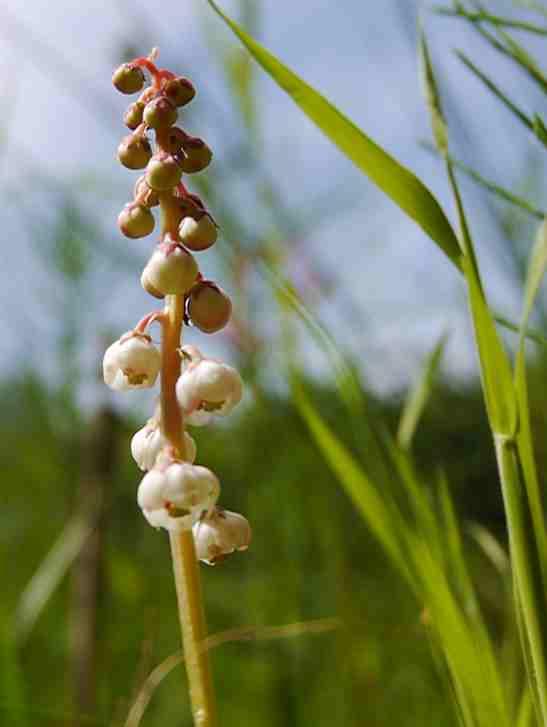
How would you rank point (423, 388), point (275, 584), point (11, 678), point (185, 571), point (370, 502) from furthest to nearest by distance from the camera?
point (275, 584)
point (11, 678)
point (423, 388)
point (370, 502)
point (185, 571)

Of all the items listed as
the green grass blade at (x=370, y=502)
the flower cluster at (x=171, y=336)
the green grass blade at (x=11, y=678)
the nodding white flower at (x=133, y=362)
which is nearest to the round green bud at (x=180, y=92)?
the flower cluster at (x=171, y=336)

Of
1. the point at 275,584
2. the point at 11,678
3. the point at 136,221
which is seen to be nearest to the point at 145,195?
the point at 136,221

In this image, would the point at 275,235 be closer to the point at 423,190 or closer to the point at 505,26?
the point at 505,26

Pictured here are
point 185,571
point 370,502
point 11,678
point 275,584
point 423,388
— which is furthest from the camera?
point 275,584

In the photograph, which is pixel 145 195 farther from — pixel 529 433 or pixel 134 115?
pixel 529 433

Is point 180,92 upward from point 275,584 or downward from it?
downward

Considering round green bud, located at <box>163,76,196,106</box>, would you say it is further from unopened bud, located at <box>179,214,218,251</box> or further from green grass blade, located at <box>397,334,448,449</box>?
green grass blade, located at <box>397,334,448,449</box>

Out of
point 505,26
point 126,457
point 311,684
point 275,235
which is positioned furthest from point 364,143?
point 126,457
